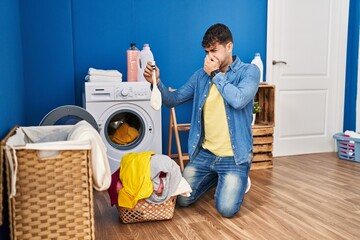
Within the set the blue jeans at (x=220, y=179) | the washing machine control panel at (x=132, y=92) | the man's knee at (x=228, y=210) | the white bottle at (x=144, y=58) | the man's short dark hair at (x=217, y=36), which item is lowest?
the man's knee at (x=228, y=210)

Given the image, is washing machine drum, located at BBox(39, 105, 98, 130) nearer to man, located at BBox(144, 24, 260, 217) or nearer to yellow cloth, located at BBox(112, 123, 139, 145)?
yellow cloth, located at BBox(112, 123, 139, 145)

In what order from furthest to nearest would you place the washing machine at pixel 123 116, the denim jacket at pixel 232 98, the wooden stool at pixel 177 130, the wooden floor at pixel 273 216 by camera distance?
the wooden stool at pixel 177 130 < the washing machine at pixel 123 116 < the denim jacket at pixel 232 98 < the wooden floor at pixel 273 216

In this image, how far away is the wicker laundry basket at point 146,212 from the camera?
2.02m

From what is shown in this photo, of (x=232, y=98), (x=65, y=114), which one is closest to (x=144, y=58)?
(x=65, y=114)

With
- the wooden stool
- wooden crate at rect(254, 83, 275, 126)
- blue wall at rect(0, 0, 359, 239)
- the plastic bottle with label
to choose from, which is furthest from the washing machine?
wooden crate at rect(254, 83, 275, 126)

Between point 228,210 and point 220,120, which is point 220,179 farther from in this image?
point 220,120

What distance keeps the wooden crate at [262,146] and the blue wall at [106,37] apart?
728 mm

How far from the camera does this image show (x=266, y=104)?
355 centimetres

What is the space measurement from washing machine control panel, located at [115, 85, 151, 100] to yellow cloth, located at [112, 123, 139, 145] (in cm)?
26

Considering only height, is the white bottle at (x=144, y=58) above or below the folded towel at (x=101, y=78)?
above

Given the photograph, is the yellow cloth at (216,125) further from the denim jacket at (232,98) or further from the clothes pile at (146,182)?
the clothes pile at (146,182)

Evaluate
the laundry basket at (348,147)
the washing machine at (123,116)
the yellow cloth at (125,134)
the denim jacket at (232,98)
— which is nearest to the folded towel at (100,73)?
the washing machine at (123,116)

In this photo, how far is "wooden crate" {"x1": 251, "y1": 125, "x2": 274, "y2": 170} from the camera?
→ 3312 mm

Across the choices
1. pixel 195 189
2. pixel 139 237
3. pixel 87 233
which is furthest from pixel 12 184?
pixel 195 189
